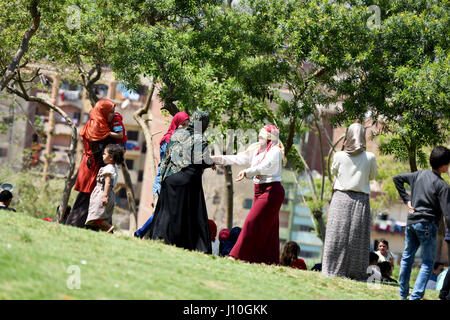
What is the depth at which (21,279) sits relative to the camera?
601 cm

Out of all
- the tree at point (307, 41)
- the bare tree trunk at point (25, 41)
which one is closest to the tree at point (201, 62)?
the tree at point (307, 41)

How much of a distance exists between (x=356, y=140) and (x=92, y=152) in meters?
3.83

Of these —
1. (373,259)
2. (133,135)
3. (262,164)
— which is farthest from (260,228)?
(133,135)

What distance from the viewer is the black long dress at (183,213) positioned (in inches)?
395

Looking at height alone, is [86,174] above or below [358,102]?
below

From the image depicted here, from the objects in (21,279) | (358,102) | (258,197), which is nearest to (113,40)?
(358,102)

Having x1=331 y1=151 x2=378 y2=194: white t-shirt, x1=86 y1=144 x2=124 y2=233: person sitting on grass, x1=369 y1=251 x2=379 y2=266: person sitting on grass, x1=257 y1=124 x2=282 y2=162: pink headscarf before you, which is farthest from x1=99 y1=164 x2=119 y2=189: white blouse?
x1=369 y1=251 x2=379 y2=266: person sitting on grass

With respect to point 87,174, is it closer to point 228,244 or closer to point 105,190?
point 105,190

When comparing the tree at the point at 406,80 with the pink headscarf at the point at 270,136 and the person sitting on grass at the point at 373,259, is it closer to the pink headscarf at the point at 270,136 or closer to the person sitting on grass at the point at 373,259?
the person sitting on grass at the point at 373,259

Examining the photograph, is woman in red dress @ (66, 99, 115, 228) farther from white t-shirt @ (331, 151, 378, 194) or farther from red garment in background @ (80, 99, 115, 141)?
white t-shirt @ (331, 151, 378, 194)

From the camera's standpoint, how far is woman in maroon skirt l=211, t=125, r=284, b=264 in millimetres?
10216

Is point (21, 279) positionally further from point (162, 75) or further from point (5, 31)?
point (5, 31)
